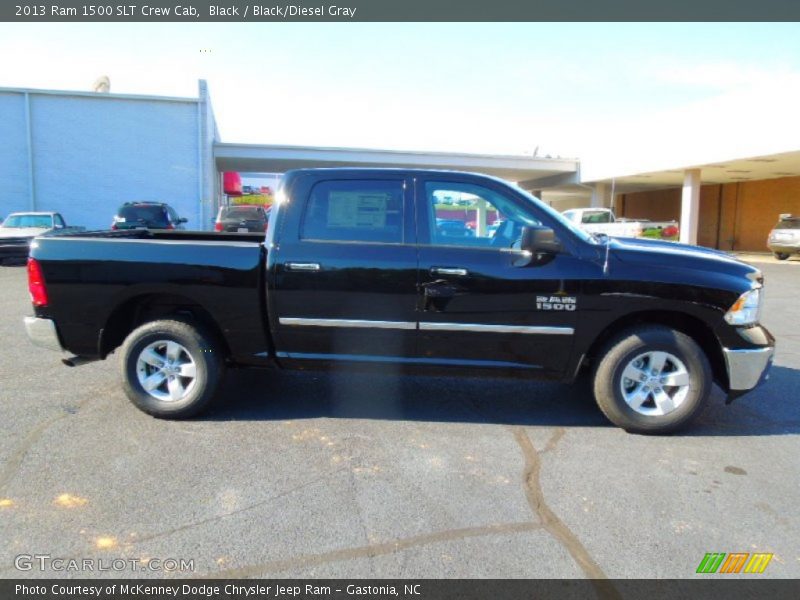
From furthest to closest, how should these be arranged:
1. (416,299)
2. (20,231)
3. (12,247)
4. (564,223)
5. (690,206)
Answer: (690,206) → (20,231) → (12,247) → (564,223) → (416,299)

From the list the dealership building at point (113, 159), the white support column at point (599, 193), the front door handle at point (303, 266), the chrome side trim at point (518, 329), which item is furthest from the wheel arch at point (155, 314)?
the white support column at point (599, 193)

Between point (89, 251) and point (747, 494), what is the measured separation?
16.2 feet

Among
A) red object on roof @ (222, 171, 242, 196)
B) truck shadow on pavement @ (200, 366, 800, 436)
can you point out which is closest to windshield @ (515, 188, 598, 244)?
truck shadow on pavement @ (200, 366, 800, 436)

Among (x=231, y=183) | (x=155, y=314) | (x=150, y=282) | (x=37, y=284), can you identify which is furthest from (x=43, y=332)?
(x=231, y=183)

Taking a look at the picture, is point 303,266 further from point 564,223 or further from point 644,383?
point 644,383

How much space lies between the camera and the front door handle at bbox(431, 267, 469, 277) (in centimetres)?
423

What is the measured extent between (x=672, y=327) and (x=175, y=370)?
3.94m

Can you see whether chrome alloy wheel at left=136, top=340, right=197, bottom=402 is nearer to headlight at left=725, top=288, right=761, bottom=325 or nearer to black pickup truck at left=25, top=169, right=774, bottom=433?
black pickup truck at left=25, top=169, right=774, bottom=433

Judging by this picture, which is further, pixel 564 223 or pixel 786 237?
pixel 786 237

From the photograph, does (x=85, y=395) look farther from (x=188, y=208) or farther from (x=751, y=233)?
(x=751, y=233)

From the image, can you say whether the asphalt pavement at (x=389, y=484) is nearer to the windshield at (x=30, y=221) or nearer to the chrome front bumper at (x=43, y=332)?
the chrome front bumper at (x=43, y=332)

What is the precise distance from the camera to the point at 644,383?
4.30 metres
